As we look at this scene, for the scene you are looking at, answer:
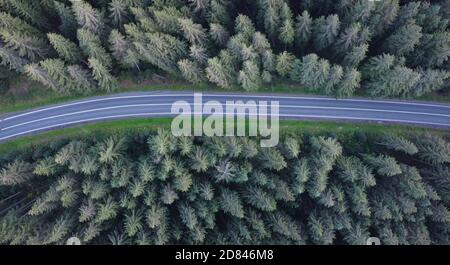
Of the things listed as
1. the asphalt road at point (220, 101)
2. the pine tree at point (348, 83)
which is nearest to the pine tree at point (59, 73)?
the asphalt road at point (220, 101)

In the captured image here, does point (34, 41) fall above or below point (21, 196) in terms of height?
above

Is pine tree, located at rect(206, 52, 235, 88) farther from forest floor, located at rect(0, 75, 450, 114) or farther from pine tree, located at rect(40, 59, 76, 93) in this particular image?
pine tree, located at rect(40, 59, 76, 93)

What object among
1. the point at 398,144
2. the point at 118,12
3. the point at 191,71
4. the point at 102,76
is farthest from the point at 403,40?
the point at 102,76

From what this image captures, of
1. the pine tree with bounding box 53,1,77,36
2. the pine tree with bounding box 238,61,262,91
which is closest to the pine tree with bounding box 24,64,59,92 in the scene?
the pine tree with bounding box 53,1,77,36

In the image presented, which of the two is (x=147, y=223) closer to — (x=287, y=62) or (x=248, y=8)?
(x=287, y=62)

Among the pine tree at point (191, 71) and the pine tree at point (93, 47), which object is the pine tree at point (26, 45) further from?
the pine tree at point (191, 71)

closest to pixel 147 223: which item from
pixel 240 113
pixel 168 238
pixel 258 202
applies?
pixel 168 238

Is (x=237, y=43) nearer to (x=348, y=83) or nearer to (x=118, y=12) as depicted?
(x=348, y=83)
